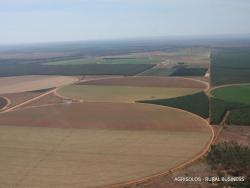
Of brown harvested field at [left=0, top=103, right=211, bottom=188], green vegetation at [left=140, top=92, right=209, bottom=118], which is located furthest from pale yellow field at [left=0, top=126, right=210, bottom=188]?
green vegetation at [left=140, top=92, right=209, bottom=118]

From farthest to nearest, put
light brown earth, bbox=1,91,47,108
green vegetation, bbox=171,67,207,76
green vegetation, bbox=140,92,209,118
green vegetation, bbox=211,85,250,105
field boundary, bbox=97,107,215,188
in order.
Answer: green vegetation, bbox=171,67,207,76 < light brown earth, bbox=1,91,47,108 < green vegetation, bbox=211,85,250,105 < green vegetation, bbox=140,92,209,118 < field boundary, bbox=97,107,215,188

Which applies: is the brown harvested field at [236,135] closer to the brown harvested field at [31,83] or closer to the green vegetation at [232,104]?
the green vegetation at [232,104]

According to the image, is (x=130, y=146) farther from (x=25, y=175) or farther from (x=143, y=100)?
(x=143, y=100)

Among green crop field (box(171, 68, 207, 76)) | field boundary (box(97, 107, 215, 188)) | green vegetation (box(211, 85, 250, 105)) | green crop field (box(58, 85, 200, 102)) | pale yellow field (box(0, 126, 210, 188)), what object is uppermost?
green crop field (box(171, 68, 207, 76))

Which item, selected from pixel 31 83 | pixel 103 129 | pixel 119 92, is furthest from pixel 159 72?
pixel 103 129

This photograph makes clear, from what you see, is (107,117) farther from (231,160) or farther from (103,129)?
(231,160)

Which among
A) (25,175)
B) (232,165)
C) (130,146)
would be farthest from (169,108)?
(25,175)

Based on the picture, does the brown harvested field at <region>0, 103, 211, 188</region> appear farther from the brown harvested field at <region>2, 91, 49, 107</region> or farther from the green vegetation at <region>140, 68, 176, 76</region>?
the green vegetation at <region>140, 68, 176, 76</region>
